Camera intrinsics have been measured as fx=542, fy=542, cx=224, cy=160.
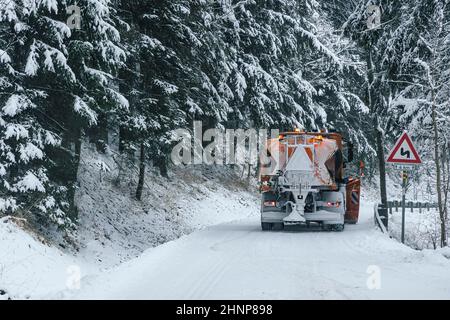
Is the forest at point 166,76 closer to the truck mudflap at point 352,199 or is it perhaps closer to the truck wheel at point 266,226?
the truck mudflap at point 352,199

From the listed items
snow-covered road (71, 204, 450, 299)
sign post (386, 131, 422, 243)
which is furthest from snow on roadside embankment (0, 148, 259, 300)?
A: sign post (386, 131, 422, 243)

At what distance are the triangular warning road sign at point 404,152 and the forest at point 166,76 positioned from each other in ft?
7.33

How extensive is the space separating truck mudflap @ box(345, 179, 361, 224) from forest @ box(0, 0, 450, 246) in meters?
1.31

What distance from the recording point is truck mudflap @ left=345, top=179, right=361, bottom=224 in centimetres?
2009

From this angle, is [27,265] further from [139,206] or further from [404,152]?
[139,206]

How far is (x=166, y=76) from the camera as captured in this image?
20.0 m

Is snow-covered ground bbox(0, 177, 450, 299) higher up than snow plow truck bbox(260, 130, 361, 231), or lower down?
lower down

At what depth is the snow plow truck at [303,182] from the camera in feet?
55.1

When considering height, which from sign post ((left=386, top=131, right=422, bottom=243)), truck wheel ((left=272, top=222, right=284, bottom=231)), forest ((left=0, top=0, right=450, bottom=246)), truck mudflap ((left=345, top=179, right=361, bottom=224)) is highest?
forest ((left=0, top=0, right=450, bottom=246))

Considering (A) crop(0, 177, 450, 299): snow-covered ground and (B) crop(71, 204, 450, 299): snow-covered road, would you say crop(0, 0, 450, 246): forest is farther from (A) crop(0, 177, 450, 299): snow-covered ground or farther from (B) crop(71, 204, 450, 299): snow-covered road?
(B) crop(71, 204, 450, 299): snow-covered road

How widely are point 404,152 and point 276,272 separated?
19.1 feet

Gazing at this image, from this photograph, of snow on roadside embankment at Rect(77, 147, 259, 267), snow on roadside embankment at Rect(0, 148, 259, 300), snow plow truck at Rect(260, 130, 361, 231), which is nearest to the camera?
snow on roadside embankment at Rect(0, 148, 259, 300)

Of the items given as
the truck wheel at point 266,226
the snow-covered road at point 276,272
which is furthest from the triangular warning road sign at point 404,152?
the truck wheel at point 266,226
